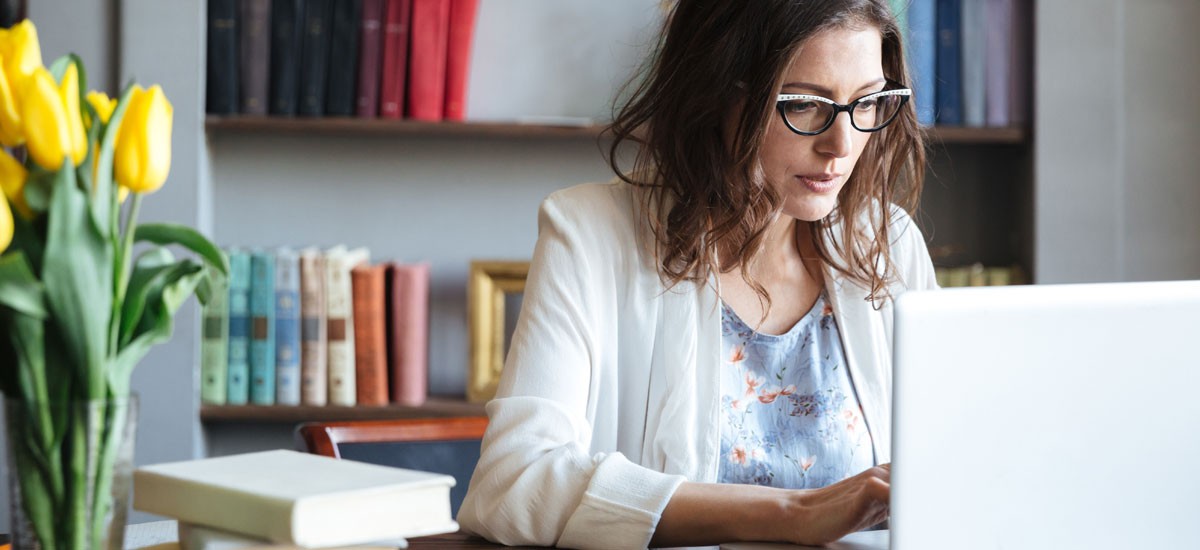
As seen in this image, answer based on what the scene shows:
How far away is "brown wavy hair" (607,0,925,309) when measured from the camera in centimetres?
138

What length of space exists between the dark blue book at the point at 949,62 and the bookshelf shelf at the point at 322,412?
3.81ft

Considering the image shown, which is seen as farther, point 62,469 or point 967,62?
point 967,62

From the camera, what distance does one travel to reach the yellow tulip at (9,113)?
674mm

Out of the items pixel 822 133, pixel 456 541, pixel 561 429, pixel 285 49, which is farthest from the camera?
pixel 285 49

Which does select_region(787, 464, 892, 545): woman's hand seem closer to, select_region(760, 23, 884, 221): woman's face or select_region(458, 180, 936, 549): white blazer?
select_region(458, 180, 936, 549): white blazer

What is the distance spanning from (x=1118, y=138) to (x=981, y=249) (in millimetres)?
385

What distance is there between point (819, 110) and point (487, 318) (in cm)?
129

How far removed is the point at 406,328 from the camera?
2.51 meters

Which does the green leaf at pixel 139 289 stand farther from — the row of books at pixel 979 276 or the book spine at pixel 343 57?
the row of books at pixel 979 276

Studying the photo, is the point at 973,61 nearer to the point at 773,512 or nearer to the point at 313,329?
the point at 313,329

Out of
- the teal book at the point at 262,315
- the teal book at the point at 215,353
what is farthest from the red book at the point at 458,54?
the teal book at the point at 215,353

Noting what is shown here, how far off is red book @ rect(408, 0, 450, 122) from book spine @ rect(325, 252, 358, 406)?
1.15 feet

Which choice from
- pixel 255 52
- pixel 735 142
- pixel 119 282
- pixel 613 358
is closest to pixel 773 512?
pixel 613 358

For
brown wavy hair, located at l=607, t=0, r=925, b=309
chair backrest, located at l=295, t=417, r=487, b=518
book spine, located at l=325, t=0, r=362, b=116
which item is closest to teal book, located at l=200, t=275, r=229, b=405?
book spine, located at l=325, t=0, r=362, b=116
